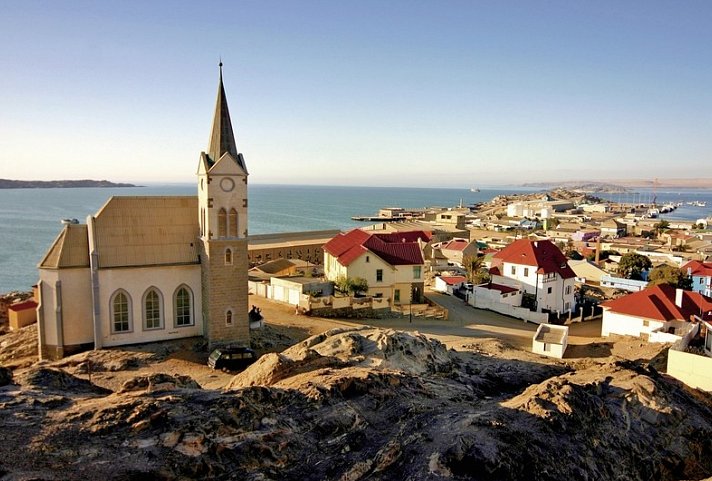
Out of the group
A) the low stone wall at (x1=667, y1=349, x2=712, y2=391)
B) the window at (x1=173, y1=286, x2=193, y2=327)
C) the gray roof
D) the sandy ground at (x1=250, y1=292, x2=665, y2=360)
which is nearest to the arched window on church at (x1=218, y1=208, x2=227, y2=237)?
the gray roof

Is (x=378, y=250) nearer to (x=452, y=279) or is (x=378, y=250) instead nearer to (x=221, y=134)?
(x=452, y=279)

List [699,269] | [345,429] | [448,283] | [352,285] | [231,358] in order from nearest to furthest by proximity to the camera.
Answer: [345,429] → [231,358] → [352,285] → [448,283] → [699,269]

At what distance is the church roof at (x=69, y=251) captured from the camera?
25.0 m

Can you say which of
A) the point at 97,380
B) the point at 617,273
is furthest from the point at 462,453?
the point at 617,273

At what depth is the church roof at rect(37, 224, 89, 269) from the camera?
25.0m

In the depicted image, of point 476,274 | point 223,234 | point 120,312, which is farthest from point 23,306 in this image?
point 476,274

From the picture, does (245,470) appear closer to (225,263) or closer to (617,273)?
(225,263)

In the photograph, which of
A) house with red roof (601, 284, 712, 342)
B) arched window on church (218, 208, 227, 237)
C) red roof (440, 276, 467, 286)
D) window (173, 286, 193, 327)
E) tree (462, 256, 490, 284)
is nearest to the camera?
arched window on church (218, 208, 227, 237)

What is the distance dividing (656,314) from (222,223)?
2735 centimetres

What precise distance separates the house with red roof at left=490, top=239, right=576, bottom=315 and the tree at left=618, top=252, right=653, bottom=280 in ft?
57.2

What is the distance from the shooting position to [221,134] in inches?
1056

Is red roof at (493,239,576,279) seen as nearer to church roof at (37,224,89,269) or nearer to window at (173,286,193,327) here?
window at (173,286,193,327)

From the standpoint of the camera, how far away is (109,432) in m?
11.1

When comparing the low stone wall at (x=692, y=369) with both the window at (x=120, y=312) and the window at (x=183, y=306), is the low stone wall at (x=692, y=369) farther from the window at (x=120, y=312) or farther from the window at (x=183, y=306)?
the window at (x=120, y=312)
